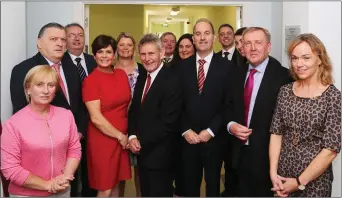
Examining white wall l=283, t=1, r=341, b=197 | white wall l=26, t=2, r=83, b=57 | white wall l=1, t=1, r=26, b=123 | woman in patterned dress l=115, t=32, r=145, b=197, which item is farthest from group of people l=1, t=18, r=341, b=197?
white wall l=26, t=2, r=83, b=57

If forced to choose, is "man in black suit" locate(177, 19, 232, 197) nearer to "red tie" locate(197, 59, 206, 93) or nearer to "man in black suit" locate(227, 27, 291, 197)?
"red tie" locate(197, 59, 206, 93)

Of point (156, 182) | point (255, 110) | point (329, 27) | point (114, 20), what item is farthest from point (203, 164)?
point (114, 20)

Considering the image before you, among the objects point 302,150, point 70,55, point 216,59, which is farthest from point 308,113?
point 70,55

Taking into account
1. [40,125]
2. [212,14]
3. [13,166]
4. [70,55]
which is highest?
[212,14]

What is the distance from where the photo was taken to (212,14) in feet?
31.9

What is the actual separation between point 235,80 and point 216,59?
9.9 inches

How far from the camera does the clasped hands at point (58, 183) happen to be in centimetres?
218

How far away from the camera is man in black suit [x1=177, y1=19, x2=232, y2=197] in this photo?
2.84 metres

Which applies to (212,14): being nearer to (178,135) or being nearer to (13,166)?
(178,135)

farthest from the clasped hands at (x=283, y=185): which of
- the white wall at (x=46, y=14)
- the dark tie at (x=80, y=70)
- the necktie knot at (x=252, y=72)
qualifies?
the white wall at (x=46, y=14)

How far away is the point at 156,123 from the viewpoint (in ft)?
9.22

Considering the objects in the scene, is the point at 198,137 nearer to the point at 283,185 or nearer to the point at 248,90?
the point at 248,90

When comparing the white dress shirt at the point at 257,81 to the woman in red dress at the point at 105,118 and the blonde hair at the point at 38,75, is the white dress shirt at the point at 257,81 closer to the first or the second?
the woman in red dress at the point at 105,118

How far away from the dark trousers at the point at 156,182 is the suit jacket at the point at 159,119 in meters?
0.05
